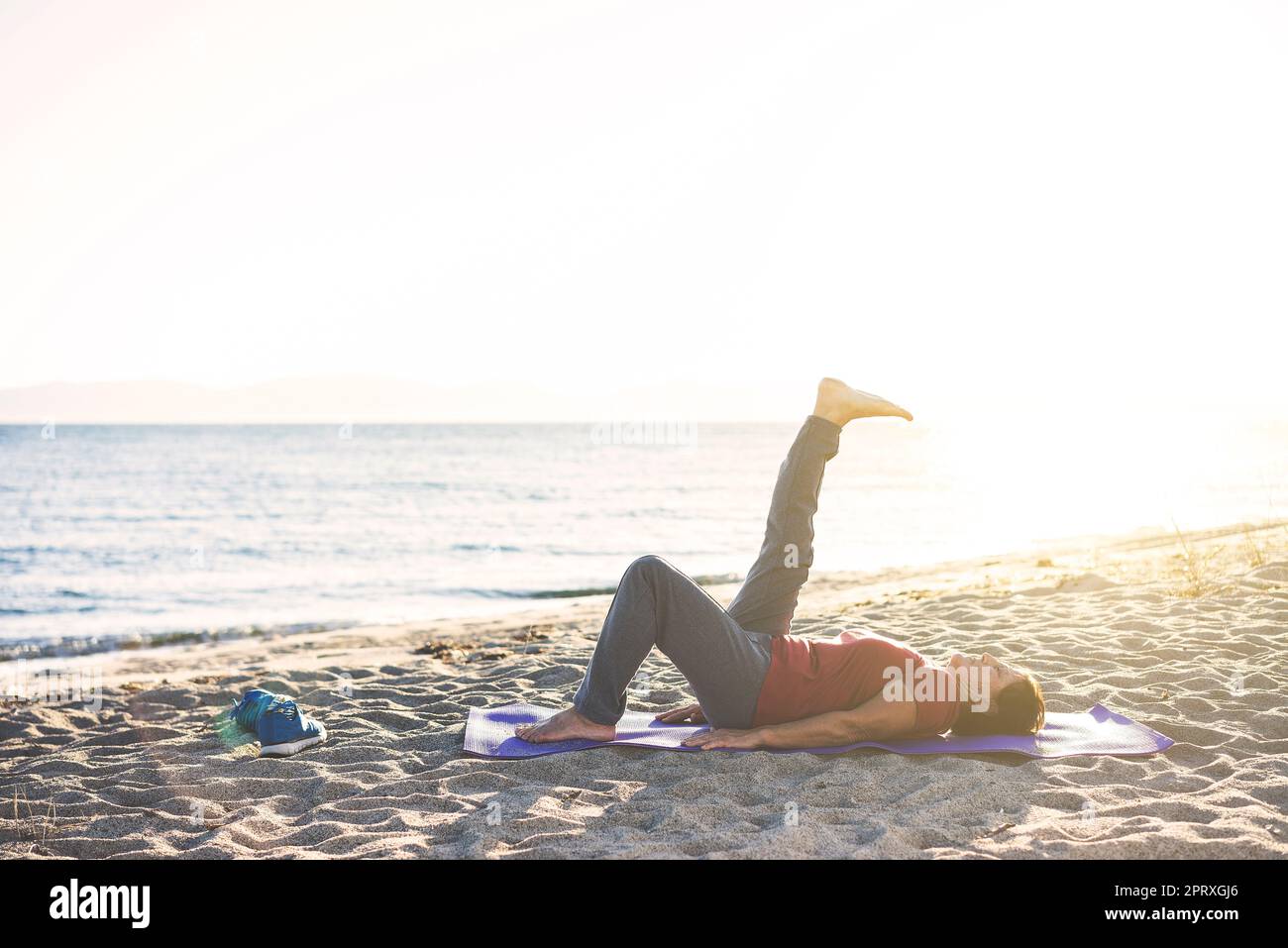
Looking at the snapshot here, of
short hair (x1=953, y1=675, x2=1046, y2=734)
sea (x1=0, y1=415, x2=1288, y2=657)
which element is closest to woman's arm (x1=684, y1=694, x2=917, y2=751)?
short hair (x1=953, y1=675, x2=1046, y2=734)

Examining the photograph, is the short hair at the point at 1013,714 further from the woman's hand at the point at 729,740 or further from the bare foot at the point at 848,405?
the bare foot at the point at 848,405

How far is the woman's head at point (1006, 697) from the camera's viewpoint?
4258mm

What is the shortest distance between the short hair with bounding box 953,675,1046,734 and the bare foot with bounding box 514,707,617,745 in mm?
1681

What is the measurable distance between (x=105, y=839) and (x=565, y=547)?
1450 cm

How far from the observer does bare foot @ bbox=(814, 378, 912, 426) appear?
14.8 ft

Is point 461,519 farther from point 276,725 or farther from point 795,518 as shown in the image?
point 795,518

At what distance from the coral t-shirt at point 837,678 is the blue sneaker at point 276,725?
7.31 ft

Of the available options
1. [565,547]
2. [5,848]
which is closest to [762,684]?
[5,848]

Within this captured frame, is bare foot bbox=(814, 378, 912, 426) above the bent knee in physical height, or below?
above

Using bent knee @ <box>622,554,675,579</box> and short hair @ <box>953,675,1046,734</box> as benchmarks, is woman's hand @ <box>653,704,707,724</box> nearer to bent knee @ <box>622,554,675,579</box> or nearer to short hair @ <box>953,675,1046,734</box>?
bent knee @ <box>622,554,675,579</box>

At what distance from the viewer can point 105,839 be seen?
351 cm

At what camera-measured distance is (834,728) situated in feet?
14.0

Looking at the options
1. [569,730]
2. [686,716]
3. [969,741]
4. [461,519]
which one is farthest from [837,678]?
[461,519]
